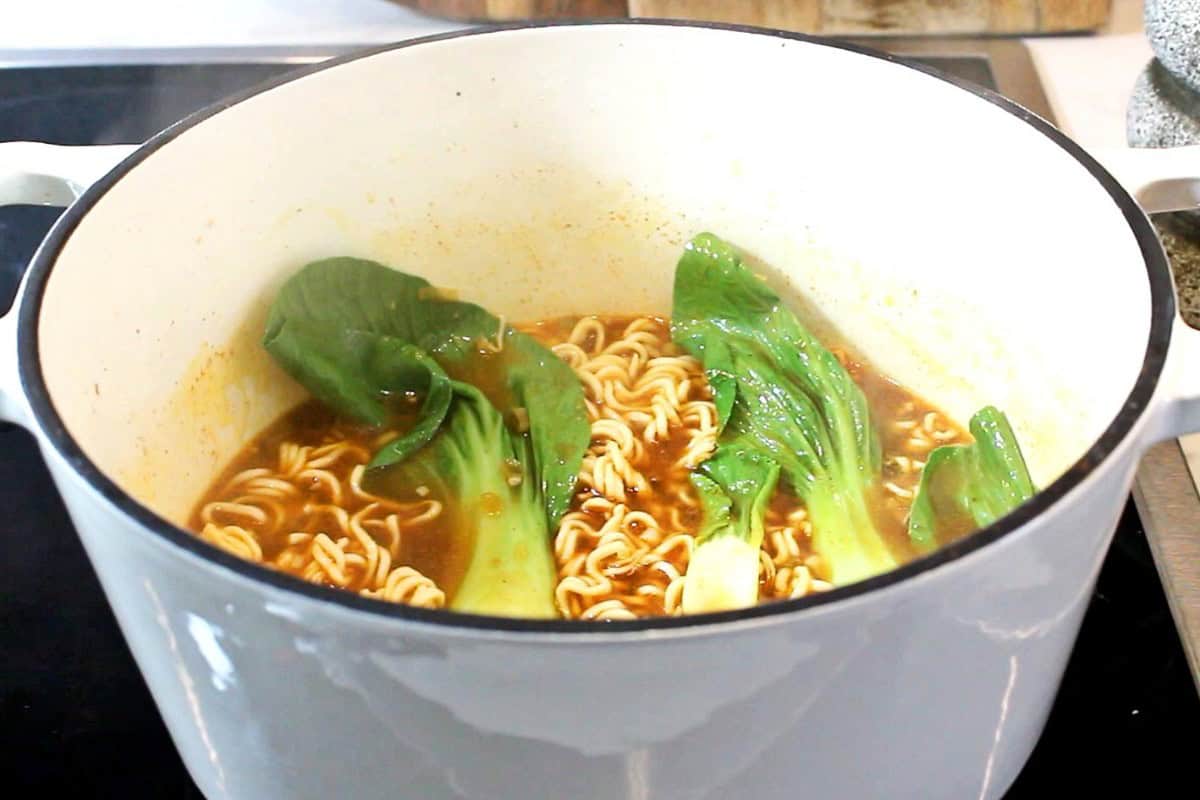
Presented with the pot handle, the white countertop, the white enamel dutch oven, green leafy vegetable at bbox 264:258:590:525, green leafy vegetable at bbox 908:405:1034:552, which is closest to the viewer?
the white enamel dutch oven

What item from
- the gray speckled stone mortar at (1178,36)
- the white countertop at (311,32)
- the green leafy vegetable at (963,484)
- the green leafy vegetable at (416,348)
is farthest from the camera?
the white countertop at (311,32)

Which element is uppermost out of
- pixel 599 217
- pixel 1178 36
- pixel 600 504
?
pixel 1178 36

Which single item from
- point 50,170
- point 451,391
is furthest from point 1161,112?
point 50,170

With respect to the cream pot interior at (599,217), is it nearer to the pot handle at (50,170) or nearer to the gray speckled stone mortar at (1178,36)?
the pot handle at (50,170)

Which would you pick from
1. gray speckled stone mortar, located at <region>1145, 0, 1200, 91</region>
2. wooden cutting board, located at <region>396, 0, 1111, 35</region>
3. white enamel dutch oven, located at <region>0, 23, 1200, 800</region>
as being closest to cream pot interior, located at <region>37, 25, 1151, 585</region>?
white enamel dutch oven, located at <region>0, 23, 1200, 800</region>

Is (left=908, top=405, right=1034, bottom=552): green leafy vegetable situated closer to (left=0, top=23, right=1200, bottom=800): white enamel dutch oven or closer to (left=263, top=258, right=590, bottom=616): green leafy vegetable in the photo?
(left=0, top=23, right=1200, bottom=800): white enamel dutch oven

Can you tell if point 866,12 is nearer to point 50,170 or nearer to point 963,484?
point 963,484

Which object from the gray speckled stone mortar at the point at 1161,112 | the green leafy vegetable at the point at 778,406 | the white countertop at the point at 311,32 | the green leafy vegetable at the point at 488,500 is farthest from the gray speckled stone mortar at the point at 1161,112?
the green leafy vegetable at the point at 488,500
